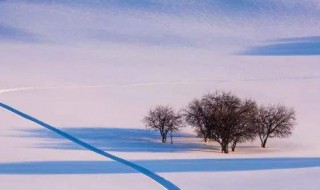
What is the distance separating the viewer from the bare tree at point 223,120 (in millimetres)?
21234

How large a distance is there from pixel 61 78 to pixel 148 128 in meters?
15.8

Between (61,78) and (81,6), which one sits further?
(81,6)

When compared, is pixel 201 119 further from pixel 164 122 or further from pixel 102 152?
pixel 102 152

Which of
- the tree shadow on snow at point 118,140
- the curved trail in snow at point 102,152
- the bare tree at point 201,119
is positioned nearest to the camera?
the curved trail in snow at point 102,152

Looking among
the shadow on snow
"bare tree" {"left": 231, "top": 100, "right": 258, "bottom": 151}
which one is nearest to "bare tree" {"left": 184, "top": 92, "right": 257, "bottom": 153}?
"bare tree" {"left": 231, "top": 100, "right": 258, "bottom": 151}

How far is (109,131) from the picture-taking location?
24000 mm

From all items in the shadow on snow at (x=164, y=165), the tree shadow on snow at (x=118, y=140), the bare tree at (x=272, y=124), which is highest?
the bare tree at (x=272, y=124)

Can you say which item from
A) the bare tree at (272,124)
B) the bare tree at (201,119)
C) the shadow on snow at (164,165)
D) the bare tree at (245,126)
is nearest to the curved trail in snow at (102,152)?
the shadow on snow at (164,165)

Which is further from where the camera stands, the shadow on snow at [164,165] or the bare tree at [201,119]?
the bare tree at [201,119]

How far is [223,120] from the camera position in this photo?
2141cm

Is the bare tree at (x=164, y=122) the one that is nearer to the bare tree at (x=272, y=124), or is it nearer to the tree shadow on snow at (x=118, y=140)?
the tree shadow on snow at (x=118, y=140)

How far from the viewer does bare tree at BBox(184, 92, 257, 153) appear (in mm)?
21234

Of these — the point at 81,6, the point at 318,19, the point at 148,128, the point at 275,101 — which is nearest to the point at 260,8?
the point at 318,19

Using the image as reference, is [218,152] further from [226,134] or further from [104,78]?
[104,78]
